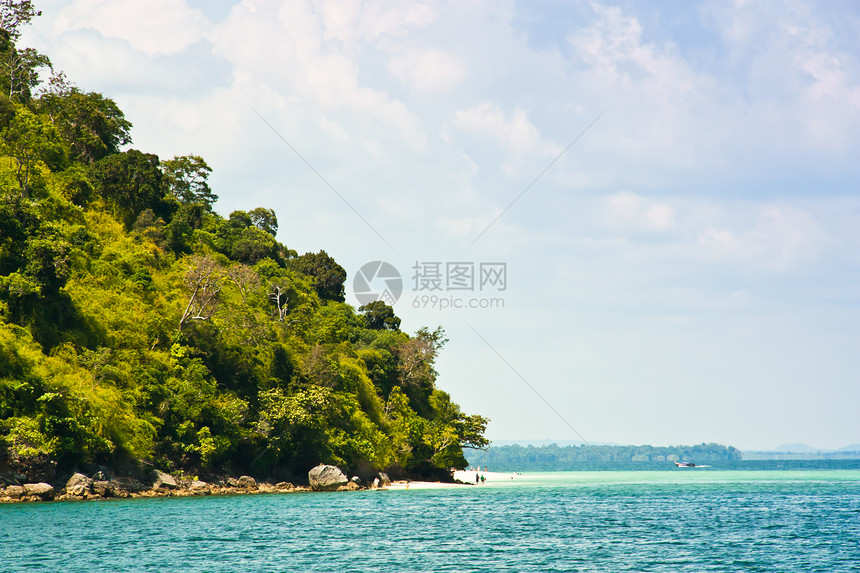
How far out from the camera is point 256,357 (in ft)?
212

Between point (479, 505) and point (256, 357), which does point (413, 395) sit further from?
point (479, 505)

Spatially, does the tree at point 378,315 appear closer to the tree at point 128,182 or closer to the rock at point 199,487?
the tree at point 128,182

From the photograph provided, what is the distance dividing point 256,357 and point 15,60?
3588 centimetres

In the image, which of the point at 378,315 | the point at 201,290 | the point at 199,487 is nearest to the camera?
the point at 199,487

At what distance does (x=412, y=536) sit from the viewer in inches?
1393

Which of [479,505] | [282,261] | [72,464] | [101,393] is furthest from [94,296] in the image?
[282,261]

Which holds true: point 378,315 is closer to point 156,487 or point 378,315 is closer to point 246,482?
point 246,482

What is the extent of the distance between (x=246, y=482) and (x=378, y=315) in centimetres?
4301

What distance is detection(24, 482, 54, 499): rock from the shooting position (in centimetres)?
4147

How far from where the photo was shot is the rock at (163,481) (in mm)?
50312

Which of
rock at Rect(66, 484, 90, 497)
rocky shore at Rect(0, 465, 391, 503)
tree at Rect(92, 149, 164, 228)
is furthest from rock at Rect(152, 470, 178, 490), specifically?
tree at Rect(92, 149, 164, 228)

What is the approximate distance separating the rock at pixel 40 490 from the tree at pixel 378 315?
57964 millimetres

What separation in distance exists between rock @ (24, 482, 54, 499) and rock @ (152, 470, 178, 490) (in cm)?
850

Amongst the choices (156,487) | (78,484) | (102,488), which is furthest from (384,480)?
(78,484)
